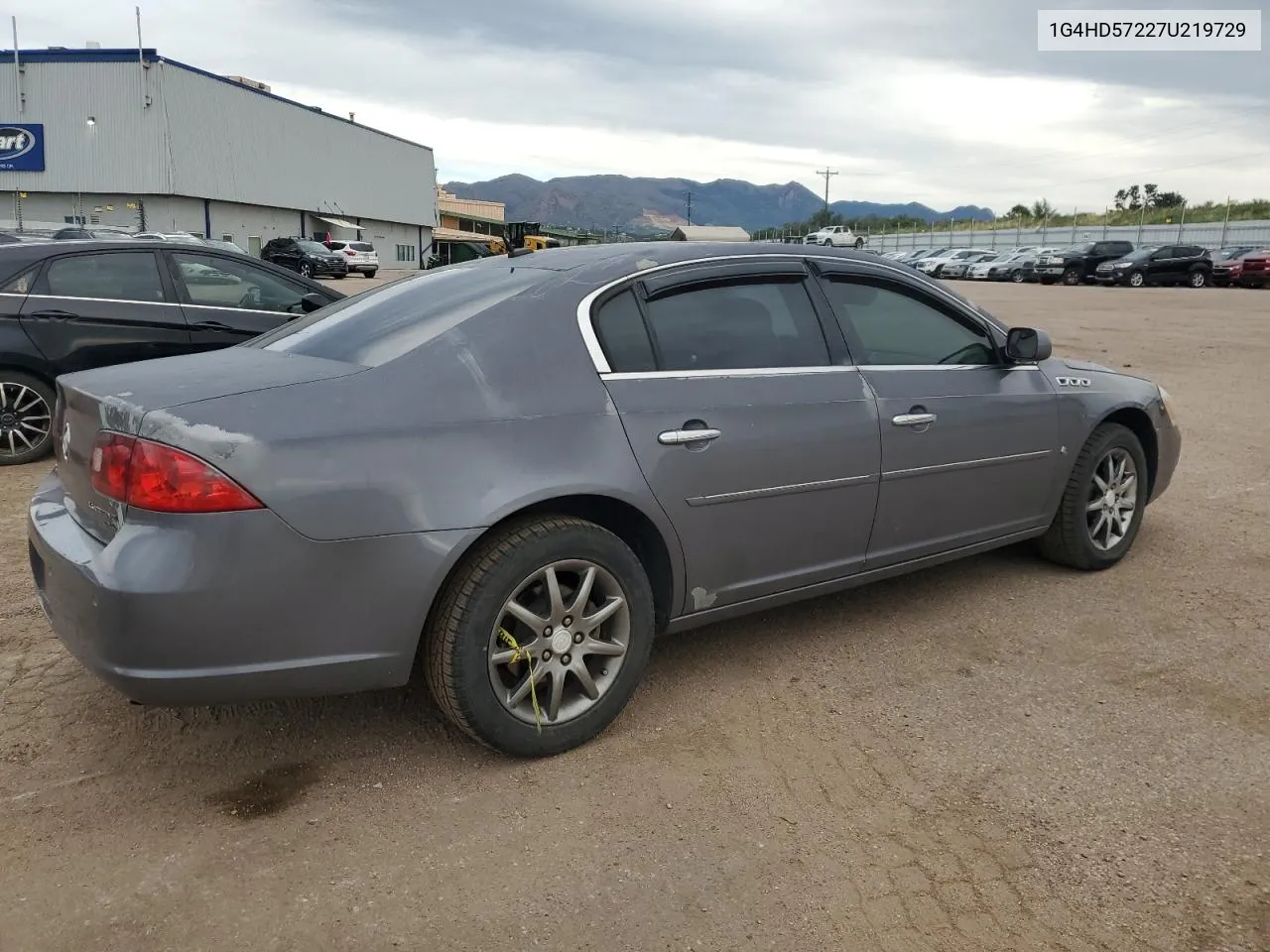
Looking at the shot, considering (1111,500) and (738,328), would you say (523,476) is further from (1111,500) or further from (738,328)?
(1111,500)

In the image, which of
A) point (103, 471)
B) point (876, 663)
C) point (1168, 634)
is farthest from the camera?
point (1168, 634)

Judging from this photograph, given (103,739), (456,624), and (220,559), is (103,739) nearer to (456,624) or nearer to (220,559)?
(220,559)

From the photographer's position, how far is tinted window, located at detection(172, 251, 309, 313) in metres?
7.38

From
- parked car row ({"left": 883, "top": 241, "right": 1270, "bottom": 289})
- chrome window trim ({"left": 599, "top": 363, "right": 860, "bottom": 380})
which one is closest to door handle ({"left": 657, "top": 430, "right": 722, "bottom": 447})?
chrome window trim ({"left": 599, "top": 363, "right": 860, "bottom": 380})

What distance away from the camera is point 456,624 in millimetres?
2877

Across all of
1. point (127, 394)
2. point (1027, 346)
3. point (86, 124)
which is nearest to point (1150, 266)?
point (1027, 346)

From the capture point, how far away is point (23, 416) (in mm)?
6875

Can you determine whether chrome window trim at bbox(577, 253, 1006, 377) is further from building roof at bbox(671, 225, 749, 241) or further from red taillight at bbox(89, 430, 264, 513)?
red taillight at bbox(89, 430, 264, 513)

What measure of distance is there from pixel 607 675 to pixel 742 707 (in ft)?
1.84

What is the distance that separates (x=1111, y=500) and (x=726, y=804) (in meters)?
2.98

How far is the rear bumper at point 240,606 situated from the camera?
8.48 ft

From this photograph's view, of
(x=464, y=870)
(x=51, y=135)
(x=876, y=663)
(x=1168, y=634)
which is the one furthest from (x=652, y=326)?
(x=51, y=135)

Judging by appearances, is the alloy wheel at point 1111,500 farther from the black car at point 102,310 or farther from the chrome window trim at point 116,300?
the chrome window trim at point 116,300

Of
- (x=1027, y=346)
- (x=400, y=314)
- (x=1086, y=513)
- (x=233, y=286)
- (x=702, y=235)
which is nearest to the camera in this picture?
(x=400, y=314)
